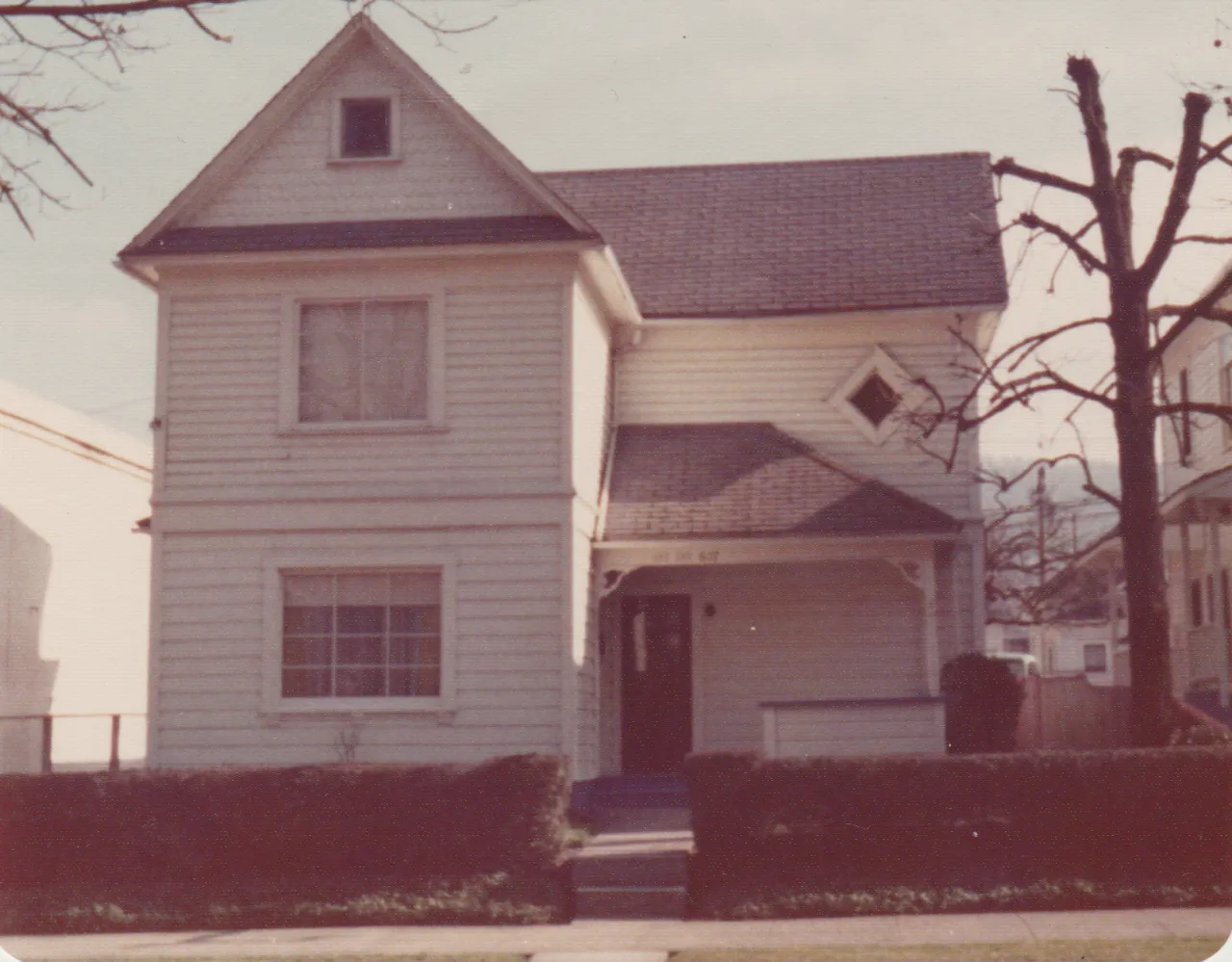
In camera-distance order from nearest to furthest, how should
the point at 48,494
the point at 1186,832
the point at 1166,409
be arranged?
the point at 1186,832, the point at 1166,409, the point at 48,494

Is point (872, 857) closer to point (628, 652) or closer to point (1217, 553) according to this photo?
point (628, 652)

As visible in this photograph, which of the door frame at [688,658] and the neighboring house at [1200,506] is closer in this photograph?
the door frame at [688,658]

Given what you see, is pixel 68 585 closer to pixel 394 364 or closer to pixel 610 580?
pixel 394 364

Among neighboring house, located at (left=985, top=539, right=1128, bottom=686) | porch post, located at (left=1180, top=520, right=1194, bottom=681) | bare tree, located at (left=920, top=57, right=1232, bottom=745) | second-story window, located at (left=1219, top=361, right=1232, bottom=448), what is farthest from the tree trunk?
neighboring house, located at (left=985, top=539, right=1128, bottom=686)

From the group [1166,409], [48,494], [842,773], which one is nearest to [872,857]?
[842,773]

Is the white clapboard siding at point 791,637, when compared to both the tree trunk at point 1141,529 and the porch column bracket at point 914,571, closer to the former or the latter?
the porch column bracket at point 914,571

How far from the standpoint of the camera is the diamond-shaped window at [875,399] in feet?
68.6

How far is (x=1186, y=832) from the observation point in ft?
43.1

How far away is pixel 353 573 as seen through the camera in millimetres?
17938

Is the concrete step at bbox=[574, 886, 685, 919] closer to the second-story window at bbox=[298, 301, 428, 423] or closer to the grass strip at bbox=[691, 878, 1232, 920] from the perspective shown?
the grass strip at bbox=[691, 878, 1232, 920]

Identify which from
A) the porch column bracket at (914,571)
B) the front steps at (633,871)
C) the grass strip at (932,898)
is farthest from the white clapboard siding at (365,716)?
the grass strip at (932,898)

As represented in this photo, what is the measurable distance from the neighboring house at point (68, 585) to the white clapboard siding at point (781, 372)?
7538 millimetres

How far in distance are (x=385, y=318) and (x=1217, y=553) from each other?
35.8 ft

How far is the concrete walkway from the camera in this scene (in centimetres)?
1173
